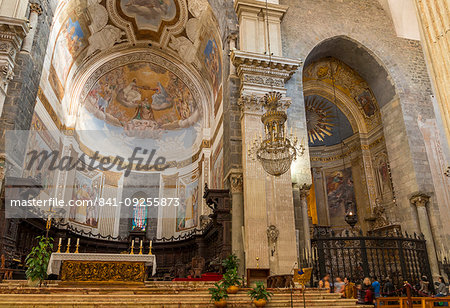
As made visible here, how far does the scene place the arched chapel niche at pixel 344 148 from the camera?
14310 mm

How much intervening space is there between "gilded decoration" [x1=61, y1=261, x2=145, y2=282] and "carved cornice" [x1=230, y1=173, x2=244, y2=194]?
3.33m

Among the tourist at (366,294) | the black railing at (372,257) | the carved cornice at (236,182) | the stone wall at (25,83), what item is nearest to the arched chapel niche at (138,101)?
the stone wall at (25,83)

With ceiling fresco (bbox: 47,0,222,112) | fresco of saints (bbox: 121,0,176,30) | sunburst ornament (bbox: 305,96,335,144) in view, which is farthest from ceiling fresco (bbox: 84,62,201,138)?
sunburst ornament (bbox: 305,96,335,144)

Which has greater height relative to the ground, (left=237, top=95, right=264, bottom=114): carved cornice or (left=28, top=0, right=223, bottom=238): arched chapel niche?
(left=28, top=0, right=223, bottom=238): arched chapel niche

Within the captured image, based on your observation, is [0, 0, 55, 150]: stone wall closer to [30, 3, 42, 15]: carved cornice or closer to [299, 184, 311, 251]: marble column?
[30, 3, 42, 15]: carved cornice

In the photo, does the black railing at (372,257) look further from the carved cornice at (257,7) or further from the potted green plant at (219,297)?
the carved cornice at (257,7)

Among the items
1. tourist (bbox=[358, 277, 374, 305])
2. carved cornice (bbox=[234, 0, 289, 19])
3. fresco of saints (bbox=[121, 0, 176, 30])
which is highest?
fresco of saints (bbox=[121, 0, 176, 30])

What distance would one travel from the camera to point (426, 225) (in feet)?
37.1

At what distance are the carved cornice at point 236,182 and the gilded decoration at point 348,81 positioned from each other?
23.4ft

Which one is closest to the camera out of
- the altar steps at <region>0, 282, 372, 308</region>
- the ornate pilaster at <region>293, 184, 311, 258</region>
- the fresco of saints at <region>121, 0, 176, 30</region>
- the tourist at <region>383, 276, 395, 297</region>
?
the altar steps at <region>0, 282, 372, 308</region>

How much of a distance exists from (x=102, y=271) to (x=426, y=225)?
10.2 metres

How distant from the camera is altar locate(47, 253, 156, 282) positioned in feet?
27.8

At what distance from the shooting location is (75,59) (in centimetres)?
1733

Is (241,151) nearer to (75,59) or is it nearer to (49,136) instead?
(49,136)
